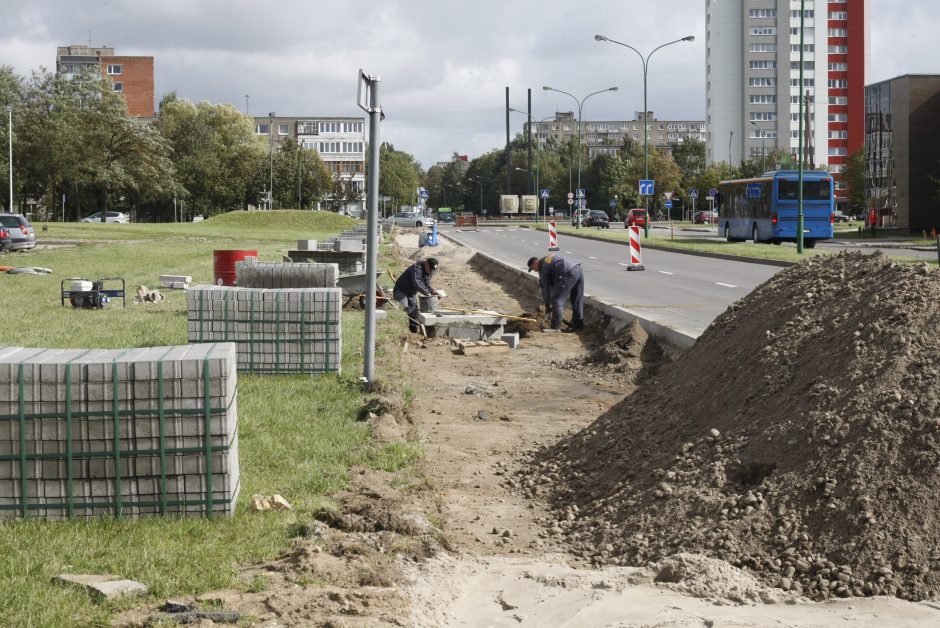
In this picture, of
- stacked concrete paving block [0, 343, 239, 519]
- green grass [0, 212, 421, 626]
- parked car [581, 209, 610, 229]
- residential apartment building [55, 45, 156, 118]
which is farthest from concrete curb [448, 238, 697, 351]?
residential apartment building [55, 45, 156, 118]

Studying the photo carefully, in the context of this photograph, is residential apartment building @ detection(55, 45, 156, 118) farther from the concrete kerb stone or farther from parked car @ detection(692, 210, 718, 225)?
the concrete kerb stone

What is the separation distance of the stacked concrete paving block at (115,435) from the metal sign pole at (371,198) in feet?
12.9

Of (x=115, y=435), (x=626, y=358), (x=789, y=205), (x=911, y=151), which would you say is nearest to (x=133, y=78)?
(x=911, y=151)

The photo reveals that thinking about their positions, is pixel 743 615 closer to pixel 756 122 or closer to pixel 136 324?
pixel 136 324

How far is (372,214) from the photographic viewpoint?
9555mm

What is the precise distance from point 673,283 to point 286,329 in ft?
49.1

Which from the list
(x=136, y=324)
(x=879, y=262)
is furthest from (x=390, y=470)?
(x=136, y=324)

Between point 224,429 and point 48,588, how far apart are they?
1357 mm

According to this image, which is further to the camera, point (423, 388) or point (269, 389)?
point (423, 388)

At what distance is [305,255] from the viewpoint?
24344 millimetres

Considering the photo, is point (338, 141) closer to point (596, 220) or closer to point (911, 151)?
point (596, 220)

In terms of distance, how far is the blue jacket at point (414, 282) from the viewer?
17094mm

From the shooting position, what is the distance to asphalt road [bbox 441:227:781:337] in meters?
17.2

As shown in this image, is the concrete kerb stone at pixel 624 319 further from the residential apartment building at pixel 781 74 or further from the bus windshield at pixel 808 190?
the residential apartment building at pixel 781 74
